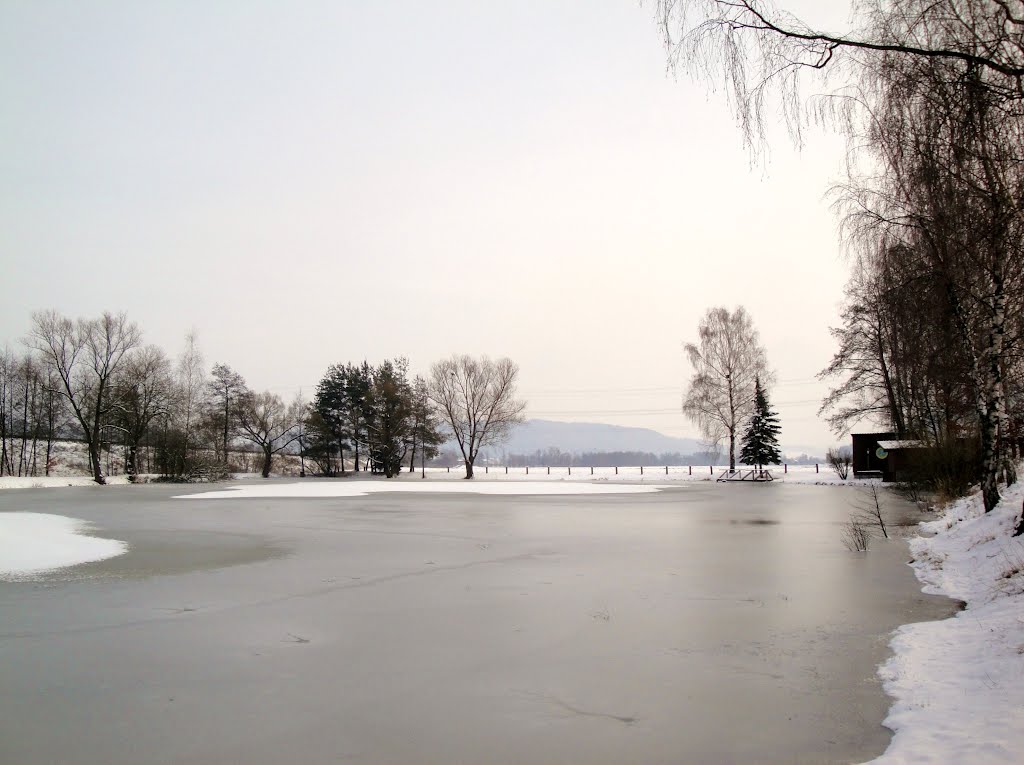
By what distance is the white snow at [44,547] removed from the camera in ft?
35.3

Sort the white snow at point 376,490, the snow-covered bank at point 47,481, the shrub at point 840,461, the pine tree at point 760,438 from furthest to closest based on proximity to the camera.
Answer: the pine tree at point 760,438
the shrub at point 840,461
the snow-covered bank at point 47,481
the white snow at point 376,490

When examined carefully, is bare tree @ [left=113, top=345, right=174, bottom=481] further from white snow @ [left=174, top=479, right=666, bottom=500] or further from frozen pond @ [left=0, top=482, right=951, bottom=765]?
frozen pond @ [left=0, top=482, right=951, bottom=765]

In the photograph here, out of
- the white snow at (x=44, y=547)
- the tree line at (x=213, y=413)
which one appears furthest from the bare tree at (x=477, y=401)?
the white snow at (x=44, y=547)

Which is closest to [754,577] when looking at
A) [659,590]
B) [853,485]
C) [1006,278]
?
[659,590]

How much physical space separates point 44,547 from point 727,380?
42.0 m

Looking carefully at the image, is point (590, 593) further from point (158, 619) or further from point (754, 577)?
point (158, 619)

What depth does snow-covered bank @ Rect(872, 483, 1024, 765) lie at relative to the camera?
3711 millimetres

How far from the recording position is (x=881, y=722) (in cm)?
429

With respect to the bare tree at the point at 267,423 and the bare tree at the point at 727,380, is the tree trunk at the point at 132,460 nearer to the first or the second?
the bare tree at the point at 267,423

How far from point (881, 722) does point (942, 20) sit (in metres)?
5.17

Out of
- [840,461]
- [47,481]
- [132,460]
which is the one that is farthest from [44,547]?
[132,460]

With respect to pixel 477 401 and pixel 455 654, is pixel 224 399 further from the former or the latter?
pixel 455 654

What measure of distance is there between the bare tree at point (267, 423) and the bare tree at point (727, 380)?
34.7 m

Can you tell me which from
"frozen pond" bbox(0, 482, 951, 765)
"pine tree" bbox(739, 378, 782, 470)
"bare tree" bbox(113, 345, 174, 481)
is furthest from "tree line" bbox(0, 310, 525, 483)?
"frozen pond" bbox(0, 482, 951, 765)
